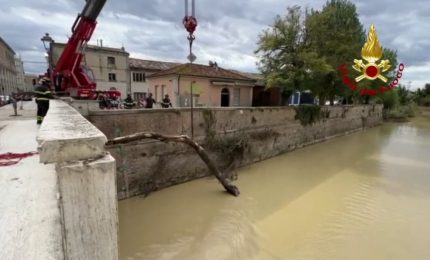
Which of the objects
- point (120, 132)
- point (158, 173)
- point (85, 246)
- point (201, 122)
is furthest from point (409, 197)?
point (85, 246)

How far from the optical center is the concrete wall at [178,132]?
296 inches

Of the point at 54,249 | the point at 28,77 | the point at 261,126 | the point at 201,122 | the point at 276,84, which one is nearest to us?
the point at 54,249

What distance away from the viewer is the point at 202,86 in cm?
2019

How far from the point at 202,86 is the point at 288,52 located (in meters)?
6.89

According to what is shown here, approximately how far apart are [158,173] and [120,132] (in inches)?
69.9

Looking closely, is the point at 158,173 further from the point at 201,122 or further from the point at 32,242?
the point at 32,242

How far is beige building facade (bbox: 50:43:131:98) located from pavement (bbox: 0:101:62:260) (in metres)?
28.0

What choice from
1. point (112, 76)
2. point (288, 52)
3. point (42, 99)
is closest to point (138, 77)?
point (112, 76)

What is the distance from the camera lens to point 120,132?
750cm

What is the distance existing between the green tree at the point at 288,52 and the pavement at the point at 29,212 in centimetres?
1377

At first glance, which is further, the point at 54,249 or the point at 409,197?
the point at 409,197

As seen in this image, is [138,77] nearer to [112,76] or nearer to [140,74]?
[140,74]

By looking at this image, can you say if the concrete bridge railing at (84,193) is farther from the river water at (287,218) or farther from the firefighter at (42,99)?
the firefighter at (42,99)

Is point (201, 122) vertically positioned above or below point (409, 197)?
above
